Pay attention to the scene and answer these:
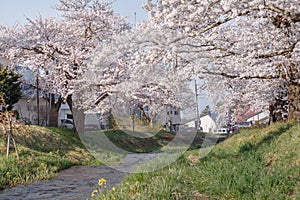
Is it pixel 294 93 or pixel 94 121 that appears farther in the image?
pixel 94 121

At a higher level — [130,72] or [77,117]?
[130,72]

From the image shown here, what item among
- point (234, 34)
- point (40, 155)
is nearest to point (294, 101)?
point (234, 34)

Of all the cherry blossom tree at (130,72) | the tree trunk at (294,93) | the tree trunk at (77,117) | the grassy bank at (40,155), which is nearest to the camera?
the cherry blossom tree at (130,72)

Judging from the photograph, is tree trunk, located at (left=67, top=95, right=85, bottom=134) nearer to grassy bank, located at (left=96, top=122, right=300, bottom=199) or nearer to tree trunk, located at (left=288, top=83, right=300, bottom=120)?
tree trunk, located at (left=288, top=83, right=300, bottom=120)

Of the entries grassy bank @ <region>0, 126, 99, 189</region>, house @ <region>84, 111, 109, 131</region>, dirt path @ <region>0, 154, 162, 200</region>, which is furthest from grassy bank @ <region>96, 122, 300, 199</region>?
house @ <region>84, 111, 109, 131</region>

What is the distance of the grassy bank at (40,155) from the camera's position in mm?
9849

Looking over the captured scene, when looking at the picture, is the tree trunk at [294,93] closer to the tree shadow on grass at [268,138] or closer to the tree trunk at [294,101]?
the tree trunk at [294,101]

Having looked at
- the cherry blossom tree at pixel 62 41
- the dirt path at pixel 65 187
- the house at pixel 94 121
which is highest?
the cherry blossom tree at pixel 62 41

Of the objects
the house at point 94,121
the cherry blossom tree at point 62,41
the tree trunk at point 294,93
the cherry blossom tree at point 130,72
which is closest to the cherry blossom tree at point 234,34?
the tree trunk at point 294,93

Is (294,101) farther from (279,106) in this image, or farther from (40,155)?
(40,155)

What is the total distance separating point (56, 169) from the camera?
1159 centimetres

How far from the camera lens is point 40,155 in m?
12.6

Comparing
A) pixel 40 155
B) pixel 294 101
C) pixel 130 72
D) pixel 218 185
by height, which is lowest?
pixel 218 185

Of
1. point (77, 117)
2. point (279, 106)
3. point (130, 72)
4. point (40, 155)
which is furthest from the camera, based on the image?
point (77, 117)
